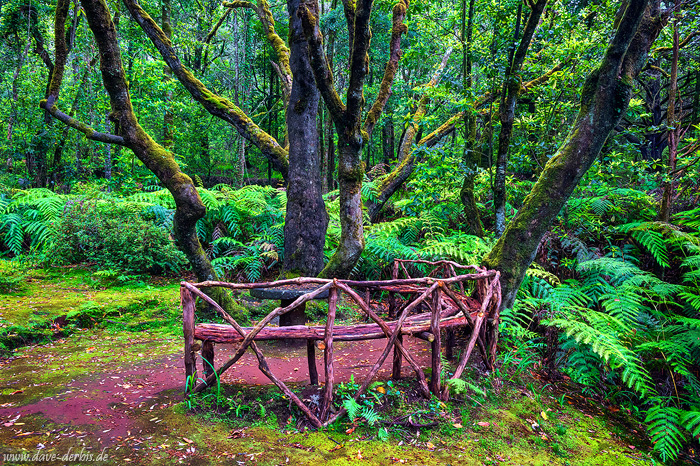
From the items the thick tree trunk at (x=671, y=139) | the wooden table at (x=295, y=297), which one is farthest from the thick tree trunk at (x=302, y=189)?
the thick tree trunk at (x=671, y=139)

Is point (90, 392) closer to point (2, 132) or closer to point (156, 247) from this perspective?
point (156, 247)

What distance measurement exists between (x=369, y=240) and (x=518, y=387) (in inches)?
154

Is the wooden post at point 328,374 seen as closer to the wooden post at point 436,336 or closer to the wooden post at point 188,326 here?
the wooden post at point 436,336

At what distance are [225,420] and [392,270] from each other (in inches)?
152

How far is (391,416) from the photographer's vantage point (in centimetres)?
319

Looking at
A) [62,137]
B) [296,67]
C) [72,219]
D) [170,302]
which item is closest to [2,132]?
[62,137]

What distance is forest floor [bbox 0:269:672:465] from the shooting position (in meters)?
2.65

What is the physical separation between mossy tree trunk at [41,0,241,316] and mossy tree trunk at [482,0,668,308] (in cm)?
424

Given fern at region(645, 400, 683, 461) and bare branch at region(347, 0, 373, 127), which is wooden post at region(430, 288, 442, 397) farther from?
bare branch at region(347, 0, 373, 127)

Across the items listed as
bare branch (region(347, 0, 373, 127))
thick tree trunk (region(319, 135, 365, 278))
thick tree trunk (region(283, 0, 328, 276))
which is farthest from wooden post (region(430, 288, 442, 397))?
bare branch (region(347, 0, 373, 127))

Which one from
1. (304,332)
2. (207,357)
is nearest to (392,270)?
(304,332)

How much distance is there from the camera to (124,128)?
4.93 meters

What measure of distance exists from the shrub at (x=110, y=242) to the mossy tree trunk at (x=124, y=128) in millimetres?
2974

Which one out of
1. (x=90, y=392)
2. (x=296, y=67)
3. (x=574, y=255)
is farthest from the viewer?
(x=574, y=255)
